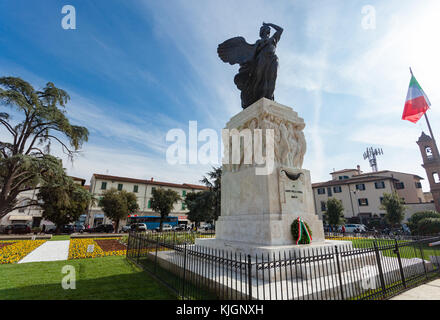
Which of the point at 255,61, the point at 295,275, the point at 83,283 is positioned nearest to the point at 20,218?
the point at 83,283

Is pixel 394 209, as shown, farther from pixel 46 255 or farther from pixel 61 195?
pixel 61 195

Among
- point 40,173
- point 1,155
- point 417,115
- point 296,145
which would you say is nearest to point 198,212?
point 40,173

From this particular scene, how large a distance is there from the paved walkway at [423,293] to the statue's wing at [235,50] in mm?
9727

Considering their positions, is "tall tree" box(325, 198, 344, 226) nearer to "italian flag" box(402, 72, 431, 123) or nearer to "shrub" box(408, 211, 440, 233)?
"shrub" box(408, 211, 440, 233)

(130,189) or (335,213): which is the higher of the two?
(130,189)

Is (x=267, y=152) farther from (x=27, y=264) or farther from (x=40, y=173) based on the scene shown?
(x=40, y=173)

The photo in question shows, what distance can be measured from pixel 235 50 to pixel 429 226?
52.3ft

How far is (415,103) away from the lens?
1325 cm

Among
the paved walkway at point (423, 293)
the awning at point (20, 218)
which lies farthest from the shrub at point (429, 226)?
the awning at point (20, 218)

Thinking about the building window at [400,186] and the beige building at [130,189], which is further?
the beige building at [130,189]

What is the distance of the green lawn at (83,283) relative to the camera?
198 inches

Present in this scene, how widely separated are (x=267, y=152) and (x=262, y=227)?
101 inches

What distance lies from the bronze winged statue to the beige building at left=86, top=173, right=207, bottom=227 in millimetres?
34881

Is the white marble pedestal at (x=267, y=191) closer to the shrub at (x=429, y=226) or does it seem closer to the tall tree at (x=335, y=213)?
the shrub at (x=429, y=226)
